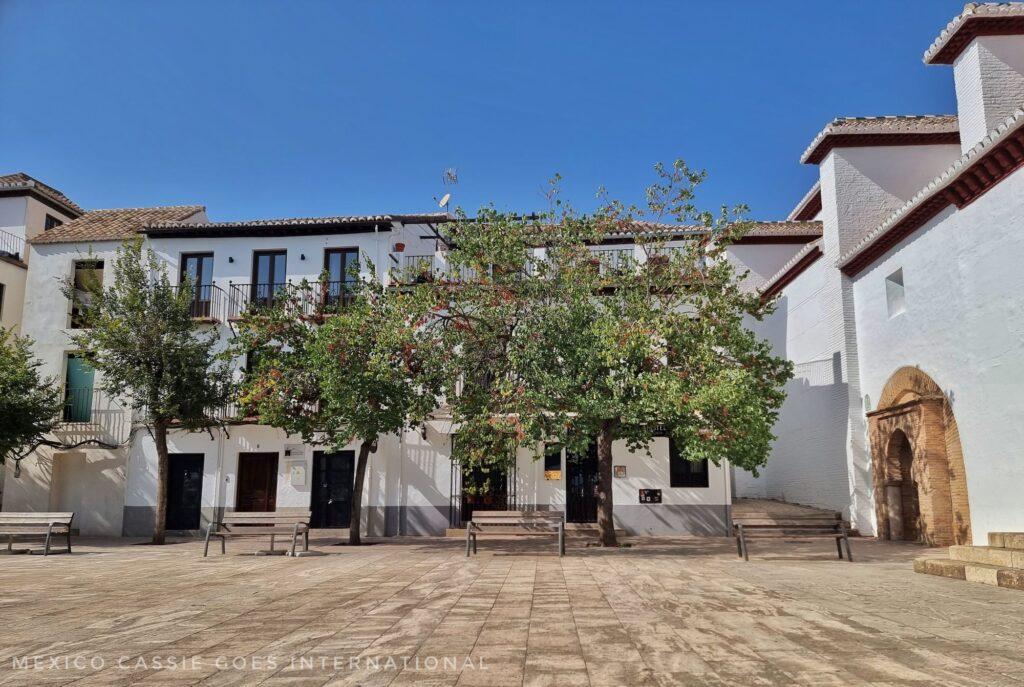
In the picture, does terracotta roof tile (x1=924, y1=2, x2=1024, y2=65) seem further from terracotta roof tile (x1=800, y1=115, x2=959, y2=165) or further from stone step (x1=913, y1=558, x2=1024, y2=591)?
stone step (x1=913, y1=558, x2=1024, y2=591)

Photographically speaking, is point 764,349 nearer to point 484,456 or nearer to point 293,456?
point 484,456

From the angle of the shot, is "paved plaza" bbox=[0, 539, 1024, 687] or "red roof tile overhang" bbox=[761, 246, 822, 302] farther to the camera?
"red roof tile overhang" bbox=[761, 246, 822, 302]

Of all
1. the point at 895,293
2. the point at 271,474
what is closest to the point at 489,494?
the point at 271,474

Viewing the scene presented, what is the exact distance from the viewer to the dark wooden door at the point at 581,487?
20.9 metres

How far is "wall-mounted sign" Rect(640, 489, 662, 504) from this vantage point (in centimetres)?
2069

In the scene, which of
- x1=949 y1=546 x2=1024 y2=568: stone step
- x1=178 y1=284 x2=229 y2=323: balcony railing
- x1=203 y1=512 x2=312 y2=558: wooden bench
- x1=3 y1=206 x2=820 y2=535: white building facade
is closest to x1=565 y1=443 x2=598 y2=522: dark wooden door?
x1=3 y1=206 x2=820 y2=535: white building facade

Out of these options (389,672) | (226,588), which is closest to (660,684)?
(389,672)

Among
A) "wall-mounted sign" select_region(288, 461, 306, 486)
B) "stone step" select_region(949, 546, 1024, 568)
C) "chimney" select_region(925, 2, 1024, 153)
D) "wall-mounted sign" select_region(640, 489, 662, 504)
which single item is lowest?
"stone step" select_region(949, 546, 1024, 568)

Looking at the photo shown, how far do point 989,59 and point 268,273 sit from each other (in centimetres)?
1895

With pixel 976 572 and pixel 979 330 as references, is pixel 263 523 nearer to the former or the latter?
pixel 976 572

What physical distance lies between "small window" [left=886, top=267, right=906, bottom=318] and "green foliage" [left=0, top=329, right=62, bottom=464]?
21.6 m

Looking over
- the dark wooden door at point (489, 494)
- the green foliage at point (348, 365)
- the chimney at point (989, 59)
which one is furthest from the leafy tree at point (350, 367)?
the chimney at point (989, 59)

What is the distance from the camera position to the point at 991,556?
10688mm

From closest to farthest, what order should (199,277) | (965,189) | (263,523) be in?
(965,189) < (263,523) < (199,277)
